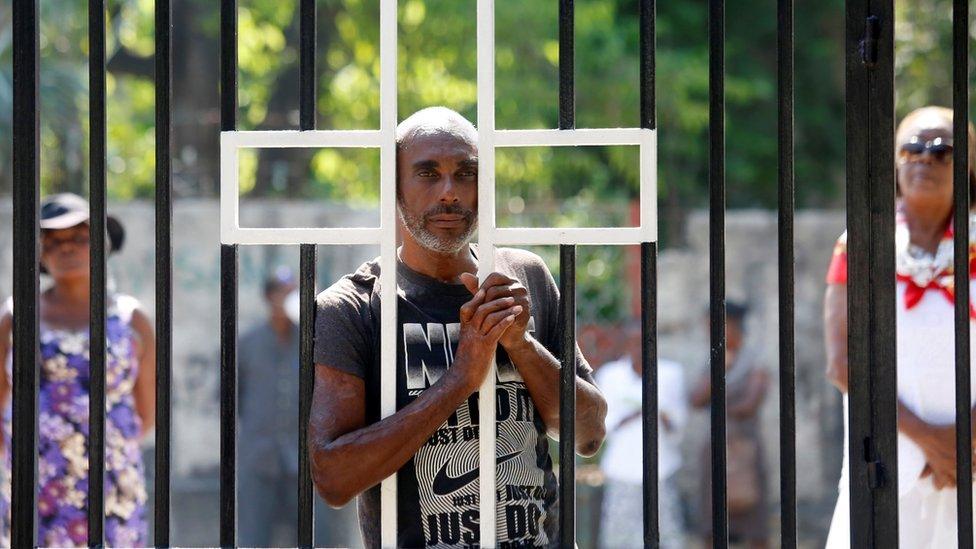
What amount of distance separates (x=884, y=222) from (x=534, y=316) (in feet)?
2.25

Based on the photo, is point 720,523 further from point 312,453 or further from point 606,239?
point 312,453

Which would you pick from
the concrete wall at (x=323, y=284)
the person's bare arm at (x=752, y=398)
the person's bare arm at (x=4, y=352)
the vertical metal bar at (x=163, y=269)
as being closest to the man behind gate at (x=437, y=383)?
the vertical metal bar at (x=163, y=269)

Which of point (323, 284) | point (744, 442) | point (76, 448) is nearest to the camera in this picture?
point (76, 448)

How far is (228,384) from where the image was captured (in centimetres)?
246

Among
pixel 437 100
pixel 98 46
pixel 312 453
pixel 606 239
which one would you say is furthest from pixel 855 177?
pixel 437 100

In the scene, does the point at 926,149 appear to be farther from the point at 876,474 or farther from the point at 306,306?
the point at 306,306

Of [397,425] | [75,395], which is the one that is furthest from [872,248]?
[75,395]

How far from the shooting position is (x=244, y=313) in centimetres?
881

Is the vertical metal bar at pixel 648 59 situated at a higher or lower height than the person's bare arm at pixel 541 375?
higher

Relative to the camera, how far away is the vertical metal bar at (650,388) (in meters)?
2.40

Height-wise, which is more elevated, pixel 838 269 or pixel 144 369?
pixel 838 269

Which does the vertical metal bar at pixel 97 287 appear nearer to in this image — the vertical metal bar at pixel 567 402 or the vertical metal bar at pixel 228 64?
the vertical metal bar at pixel 228 64

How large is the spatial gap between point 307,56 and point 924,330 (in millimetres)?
2145

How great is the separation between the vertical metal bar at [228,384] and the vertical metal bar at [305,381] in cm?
12
